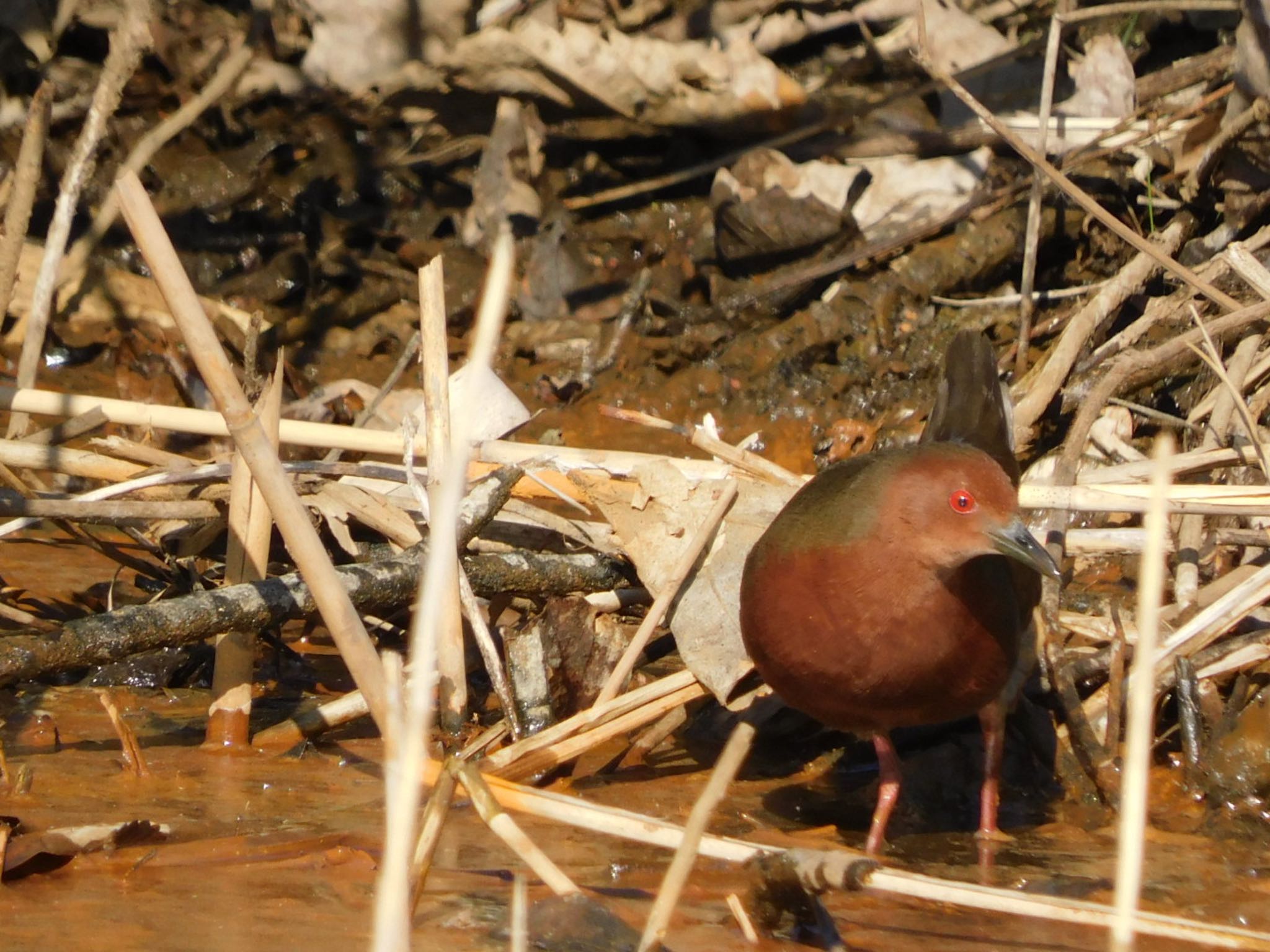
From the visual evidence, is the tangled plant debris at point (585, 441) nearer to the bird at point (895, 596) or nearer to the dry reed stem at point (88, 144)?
the dry reed stem at point (88, 144)

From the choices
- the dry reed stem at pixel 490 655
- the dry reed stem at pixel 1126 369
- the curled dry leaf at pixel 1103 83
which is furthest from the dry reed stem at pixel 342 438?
the curled dry leaf at pixel 1103 83

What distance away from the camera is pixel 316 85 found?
6.24 metres

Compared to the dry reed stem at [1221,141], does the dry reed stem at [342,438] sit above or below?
below

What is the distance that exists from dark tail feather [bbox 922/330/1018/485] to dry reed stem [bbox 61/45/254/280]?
9.55 feet

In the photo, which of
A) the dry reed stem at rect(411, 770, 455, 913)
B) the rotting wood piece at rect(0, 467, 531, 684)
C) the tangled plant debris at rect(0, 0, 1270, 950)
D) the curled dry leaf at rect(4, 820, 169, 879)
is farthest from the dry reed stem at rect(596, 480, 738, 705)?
the dry reed stem at rect(411, 770, 455, 913)

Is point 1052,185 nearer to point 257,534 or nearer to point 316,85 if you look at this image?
point 316,85

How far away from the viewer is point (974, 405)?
436 centimetres

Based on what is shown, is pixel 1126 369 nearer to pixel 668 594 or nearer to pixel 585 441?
pixel 668 594

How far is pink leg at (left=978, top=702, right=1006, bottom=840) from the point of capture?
3.72 metres

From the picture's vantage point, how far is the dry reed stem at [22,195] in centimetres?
407

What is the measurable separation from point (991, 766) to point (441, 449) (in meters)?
1.59

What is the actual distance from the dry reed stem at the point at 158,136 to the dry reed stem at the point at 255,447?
3.27 meters

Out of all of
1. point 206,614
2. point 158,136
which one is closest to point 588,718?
point 206,614

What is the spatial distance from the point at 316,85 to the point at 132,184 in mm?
4192
